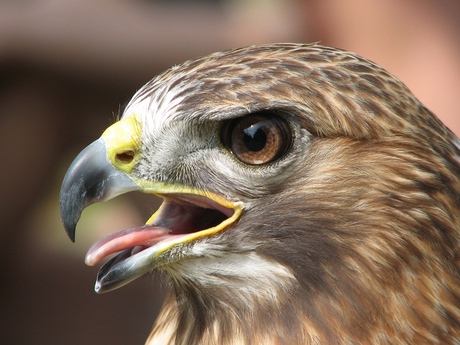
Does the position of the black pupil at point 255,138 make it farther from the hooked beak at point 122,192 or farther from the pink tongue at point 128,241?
the pink tongue at point 128,241

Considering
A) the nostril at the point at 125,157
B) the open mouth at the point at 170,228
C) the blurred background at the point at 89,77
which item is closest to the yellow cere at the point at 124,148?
the nostril at the point at 125,157

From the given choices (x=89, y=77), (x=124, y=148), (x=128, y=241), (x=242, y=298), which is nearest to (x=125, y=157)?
(x=124, y=148)

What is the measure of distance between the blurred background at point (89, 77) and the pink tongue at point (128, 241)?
7.05 feet

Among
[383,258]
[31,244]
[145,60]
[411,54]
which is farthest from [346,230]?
[31,244]

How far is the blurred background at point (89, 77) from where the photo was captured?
4.01 m

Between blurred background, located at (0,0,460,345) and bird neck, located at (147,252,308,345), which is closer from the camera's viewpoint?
bird neck, located at (147,252,308,345)

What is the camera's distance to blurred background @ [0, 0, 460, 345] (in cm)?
401

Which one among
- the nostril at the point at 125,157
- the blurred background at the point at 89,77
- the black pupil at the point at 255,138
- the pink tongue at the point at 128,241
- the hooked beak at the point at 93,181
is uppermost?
the black pupil at the point at 255,138

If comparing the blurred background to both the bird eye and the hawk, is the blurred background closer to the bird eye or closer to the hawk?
the hawk

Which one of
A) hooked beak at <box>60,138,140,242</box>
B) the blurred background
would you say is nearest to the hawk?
hooked beak at <box>60,138,140,242</box>

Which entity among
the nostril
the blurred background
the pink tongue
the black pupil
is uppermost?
the black pupil

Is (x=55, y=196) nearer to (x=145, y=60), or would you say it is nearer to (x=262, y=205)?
(x=145, y=60)

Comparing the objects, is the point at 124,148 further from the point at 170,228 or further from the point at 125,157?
the point at 170,228

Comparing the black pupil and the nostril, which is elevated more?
the black pupil
